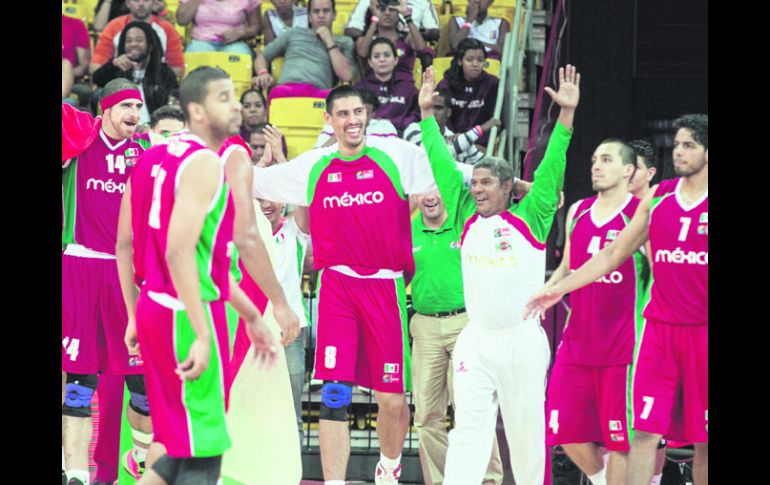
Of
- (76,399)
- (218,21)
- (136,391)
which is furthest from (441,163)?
(218,21)

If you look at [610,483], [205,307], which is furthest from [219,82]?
[610,483]

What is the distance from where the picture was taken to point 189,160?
529 centimetres

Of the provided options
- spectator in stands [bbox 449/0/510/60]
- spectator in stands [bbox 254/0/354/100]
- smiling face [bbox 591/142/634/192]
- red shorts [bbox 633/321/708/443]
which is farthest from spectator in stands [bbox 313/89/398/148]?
Result: red shorts [bbox 633/321/708/443]

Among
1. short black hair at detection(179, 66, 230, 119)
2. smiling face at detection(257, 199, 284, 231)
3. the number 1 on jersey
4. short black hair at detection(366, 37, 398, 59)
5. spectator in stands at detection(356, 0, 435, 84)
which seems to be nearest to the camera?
the number 1 on jersey

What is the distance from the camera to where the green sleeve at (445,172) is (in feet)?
25.4

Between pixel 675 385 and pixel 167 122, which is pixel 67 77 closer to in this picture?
pixel 167 122

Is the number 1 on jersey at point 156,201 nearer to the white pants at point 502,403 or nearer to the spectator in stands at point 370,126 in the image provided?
the spectator in stands at point 370,126

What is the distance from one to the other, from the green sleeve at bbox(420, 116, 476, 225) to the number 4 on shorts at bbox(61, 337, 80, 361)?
2468 mm

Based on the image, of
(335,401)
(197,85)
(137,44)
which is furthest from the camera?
(137,44)

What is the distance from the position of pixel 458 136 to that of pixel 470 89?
3.25ft

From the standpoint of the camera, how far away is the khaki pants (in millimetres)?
8516

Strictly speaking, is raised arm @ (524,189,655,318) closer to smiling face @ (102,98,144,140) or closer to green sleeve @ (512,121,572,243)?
green sleeve @ (512,121,572,243)

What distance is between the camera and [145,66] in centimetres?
1152

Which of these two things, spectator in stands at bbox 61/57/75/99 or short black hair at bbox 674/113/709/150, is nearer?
short black hair at bbox 674/113/709/150
